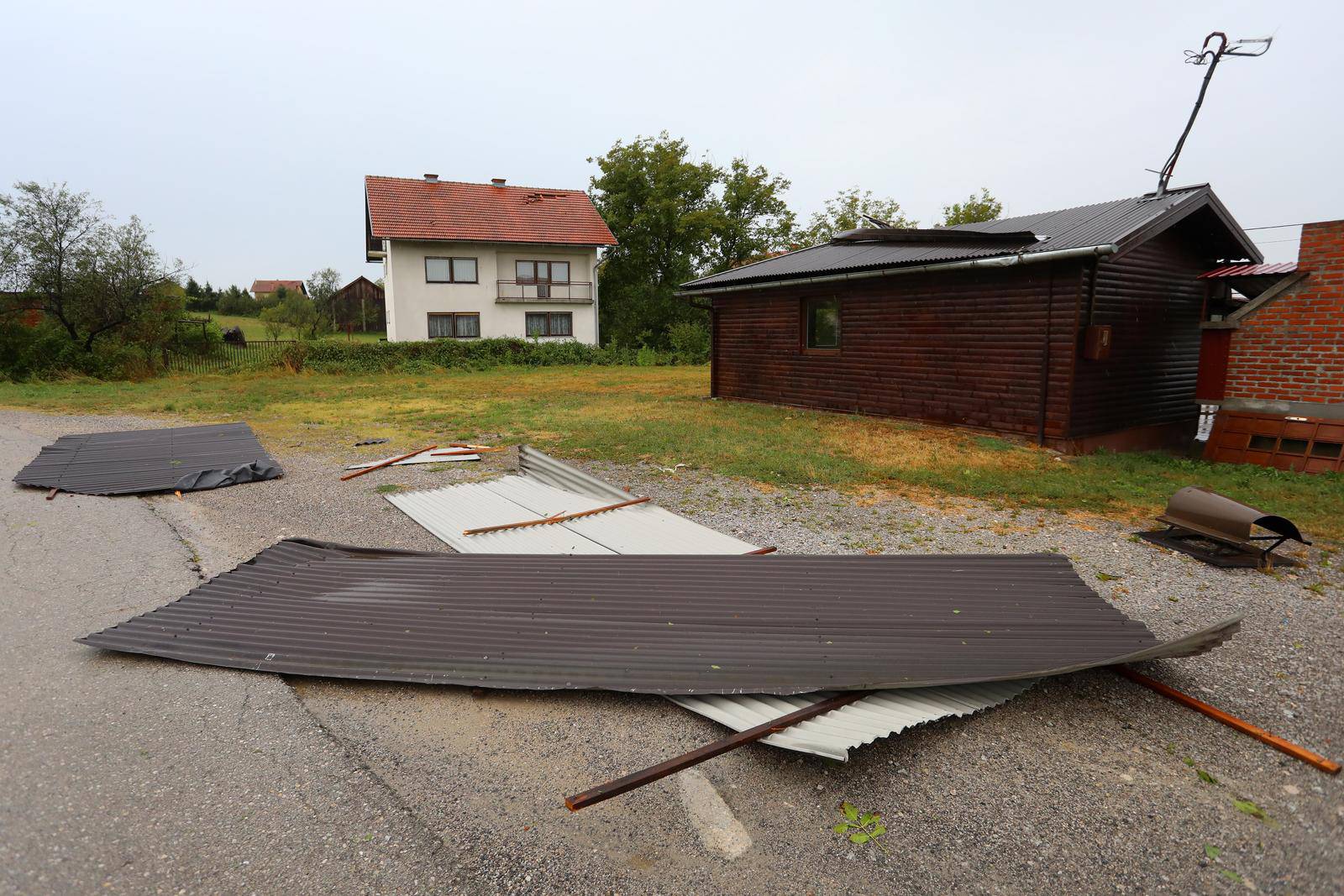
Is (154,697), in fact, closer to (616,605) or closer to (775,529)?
(616,605)

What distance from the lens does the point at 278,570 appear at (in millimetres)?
4371

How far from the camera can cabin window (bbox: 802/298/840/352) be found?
1230 centimetres

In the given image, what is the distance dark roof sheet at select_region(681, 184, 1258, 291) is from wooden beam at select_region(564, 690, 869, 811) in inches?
295

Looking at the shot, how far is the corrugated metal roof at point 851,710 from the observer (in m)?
2.47

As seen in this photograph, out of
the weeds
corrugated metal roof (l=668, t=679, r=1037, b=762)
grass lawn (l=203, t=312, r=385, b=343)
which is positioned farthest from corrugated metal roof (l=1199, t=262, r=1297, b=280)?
grass lawn (l=203, t=312, r=385, b=343)

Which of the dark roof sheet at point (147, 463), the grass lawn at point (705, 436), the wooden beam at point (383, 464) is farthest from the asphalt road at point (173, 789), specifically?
the grass lawn at point (705, 436)

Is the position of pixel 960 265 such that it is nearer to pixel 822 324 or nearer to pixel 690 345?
pixel 822 324

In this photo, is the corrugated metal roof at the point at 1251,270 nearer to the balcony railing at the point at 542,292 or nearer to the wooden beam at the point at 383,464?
the wooden beam at the point at 383,464

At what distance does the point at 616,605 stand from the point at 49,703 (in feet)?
7.95

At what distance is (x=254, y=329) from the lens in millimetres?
40500

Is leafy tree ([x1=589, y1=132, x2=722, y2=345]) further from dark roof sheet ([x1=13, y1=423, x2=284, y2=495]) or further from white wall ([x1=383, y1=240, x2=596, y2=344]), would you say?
dark roof sheet ([x1=13, y1=423, x2=284, y2=495])

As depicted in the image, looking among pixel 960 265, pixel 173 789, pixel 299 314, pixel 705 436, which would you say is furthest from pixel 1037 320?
pixel 299 314

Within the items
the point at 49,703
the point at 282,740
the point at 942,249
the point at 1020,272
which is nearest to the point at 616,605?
the point at 282,740

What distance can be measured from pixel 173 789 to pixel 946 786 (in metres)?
2.65
